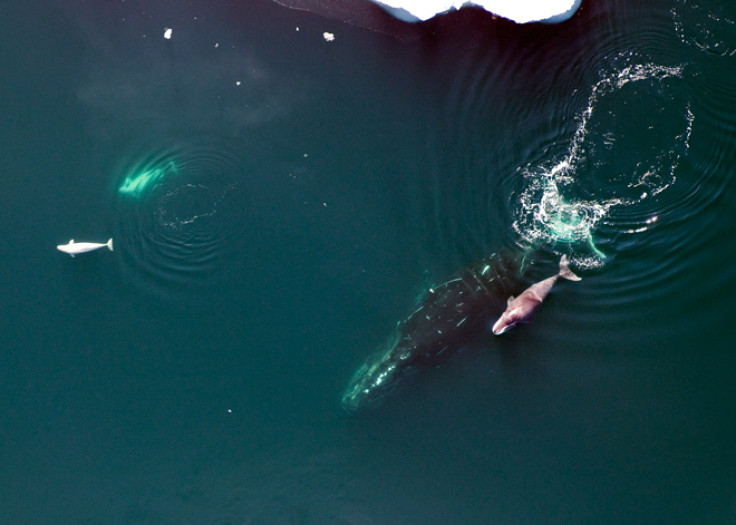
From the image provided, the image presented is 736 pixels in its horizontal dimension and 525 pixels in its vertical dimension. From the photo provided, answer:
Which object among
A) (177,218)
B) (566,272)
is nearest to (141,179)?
(177,218)

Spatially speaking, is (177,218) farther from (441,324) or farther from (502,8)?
(502,8)

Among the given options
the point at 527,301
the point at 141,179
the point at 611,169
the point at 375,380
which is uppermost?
the point at 141,179

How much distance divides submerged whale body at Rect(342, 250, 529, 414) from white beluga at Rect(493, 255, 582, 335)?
1.49ft

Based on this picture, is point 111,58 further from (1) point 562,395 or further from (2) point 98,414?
(1) point 562,395

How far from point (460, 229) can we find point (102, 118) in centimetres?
839

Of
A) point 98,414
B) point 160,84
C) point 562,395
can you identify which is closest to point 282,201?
point 160,84

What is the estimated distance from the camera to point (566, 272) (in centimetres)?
1419

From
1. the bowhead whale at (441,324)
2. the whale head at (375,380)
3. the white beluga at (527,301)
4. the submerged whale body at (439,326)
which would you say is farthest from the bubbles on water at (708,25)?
the whale head at (375,380)

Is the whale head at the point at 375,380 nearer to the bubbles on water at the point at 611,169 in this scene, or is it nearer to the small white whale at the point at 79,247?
the bubbles on water at the point at 611,169

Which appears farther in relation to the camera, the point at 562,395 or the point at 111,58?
the point at 111,58

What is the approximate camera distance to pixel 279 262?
14.9m

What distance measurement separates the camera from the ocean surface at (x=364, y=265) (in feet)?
46.8

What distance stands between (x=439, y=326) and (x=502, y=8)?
7119mm

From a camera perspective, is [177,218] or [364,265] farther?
[177,218]
